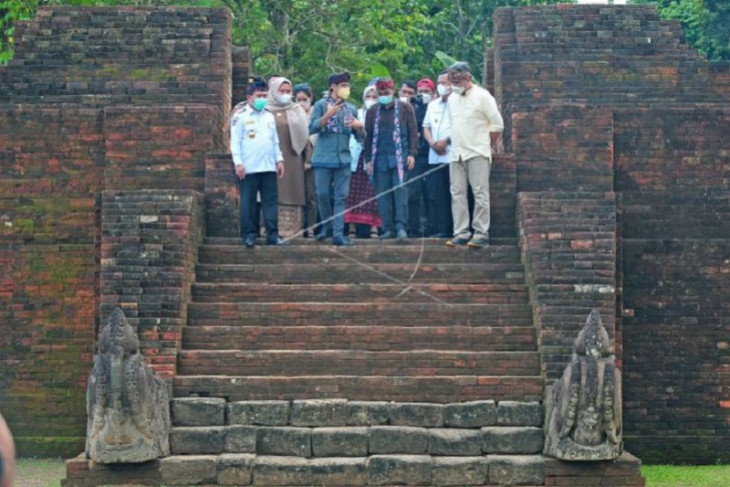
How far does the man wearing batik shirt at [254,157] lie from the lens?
11266 millimetres

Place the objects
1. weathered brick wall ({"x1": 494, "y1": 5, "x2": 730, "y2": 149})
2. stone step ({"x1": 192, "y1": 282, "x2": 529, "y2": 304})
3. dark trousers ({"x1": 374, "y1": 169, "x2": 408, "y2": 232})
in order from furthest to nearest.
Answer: weathered brick wall ({"x1": 494, "y1": 5, "x2": 730, "y2": 149})
dark trousers ({"x1": 374, "y1": 169, "x2": 408, "y2": 232})
stone step ({"x1": 192, "y1": 282, "x2": 529, "y2": 304})

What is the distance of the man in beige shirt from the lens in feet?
37.2

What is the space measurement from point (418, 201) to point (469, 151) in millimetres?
1090

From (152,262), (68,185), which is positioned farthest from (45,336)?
(152,262)

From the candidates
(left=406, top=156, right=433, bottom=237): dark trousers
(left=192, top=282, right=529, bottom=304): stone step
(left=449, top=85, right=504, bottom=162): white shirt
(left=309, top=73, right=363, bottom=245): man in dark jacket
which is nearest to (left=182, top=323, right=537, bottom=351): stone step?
(left=192, top=282, right=529, bottom=304): stone step

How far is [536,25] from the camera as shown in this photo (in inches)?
540

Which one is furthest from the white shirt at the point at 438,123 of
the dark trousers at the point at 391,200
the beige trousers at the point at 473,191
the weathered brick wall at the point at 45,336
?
the weathered brick wall at the point at 45,336

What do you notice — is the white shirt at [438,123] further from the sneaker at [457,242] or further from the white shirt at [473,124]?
the sneaker at [457,242]

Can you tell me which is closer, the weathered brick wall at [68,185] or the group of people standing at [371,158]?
the group of people standing at [371,158]

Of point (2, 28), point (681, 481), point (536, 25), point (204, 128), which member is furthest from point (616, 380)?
point (2, 28)

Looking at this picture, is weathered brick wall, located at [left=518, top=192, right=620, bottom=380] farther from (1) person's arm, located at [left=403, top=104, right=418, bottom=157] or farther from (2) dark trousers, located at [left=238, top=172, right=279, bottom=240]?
(2) dark trousers, located at [left=238, top=172, right=279, bottom=240]

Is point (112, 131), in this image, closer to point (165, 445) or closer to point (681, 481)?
point (165, 445)

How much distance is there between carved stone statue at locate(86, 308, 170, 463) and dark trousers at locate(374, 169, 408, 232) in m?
3.41

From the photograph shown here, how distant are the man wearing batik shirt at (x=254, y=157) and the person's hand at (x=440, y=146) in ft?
4.72
